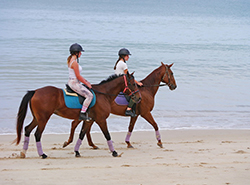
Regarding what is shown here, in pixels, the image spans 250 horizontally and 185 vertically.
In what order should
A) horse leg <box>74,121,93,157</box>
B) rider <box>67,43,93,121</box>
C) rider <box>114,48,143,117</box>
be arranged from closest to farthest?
rider <box>67,43,93,121</box> → horse leg <box>74,121,93,157</box> → rider <box>114,48,143,117</box>

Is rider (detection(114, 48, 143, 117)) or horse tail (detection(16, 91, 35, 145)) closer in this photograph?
horse tail (detection(16, 91, 35, 145))

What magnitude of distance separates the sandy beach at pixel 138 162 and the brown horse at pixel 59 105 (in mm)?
553

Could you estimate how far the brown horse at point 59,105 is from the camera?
8.54 metres

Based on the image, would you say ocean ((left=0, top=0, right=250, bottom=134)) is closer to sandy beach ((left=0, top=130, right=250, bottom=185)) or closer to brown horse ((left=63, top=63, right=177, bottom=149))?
sandy beach ((left=0, top=130, right=250, bottom=185))

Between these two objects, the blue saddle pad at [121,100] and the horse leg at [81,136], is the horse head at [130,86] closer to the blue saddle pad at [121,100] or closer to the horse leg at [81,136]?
the blue saddle pad at [121,100]

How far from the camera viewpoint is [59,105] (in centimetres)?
872

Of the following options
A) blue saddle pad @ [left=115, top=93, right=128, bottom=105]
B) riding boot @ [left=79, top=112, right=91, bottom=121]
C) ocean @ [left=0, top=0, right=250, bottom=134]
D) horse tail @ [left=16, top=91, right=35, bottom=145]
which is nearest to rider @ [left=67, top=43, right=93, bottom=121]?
riding boot @ [left=79, top=112, right=91, bottom=121]

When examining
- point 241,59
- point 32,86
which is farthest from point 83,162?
point 241,59

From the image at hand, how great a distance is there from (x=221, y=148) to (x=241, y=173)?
2.77m

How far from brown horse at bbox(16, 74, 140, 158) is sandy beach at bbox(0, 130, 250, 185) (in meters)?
0.55

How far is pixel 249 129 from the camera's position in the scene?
43.3 ft

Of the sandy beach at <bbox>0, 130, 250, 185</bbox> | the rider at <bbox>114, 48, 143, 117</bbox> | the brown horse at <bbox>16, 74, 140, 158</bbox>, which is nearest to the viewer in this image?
the sandy beach at <bbox>0, 130, 250, 185</bbox>

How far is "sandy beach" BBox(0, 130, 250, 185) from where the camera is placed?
22.5ft

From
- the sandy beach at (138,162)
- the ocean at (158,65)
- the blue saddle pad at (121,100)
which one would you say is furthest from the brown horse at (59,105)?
the ocean at (158,65)
